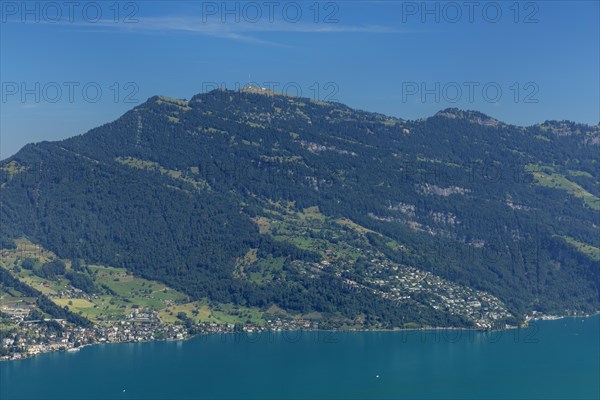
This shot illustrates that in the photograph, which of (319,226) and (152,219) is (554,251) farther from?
(152,219)

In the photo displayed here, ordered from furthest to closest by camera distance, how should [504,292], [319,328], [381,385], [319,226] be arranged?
1. [319,226]
2. [504,292]
3. [319,328]
4. [381,385]

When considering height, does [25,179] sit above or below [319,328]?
above

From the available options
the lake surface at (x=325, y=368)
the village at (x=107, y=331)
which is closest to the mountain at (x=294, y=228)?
the village at (x=107, y=331)

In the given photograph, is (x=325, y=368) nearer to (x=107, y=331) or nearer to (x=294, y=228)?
(x=107, y=331)

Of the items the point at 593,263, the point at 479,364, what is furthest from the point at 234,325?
the point at 593,263

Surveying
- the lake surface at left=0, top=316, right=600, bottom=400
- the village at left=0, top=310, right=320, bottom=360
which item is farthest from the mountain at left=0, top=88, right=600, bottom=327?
the lake surface at left=0, top=316, right=600, bottom=400

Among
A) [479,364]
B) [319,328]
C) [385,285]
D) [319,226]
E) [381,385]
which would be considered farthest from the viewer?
[319,226]

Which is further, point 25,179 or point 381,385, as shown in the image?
point 25,179

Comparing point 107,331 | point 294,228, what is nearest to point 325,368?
point 107,331
